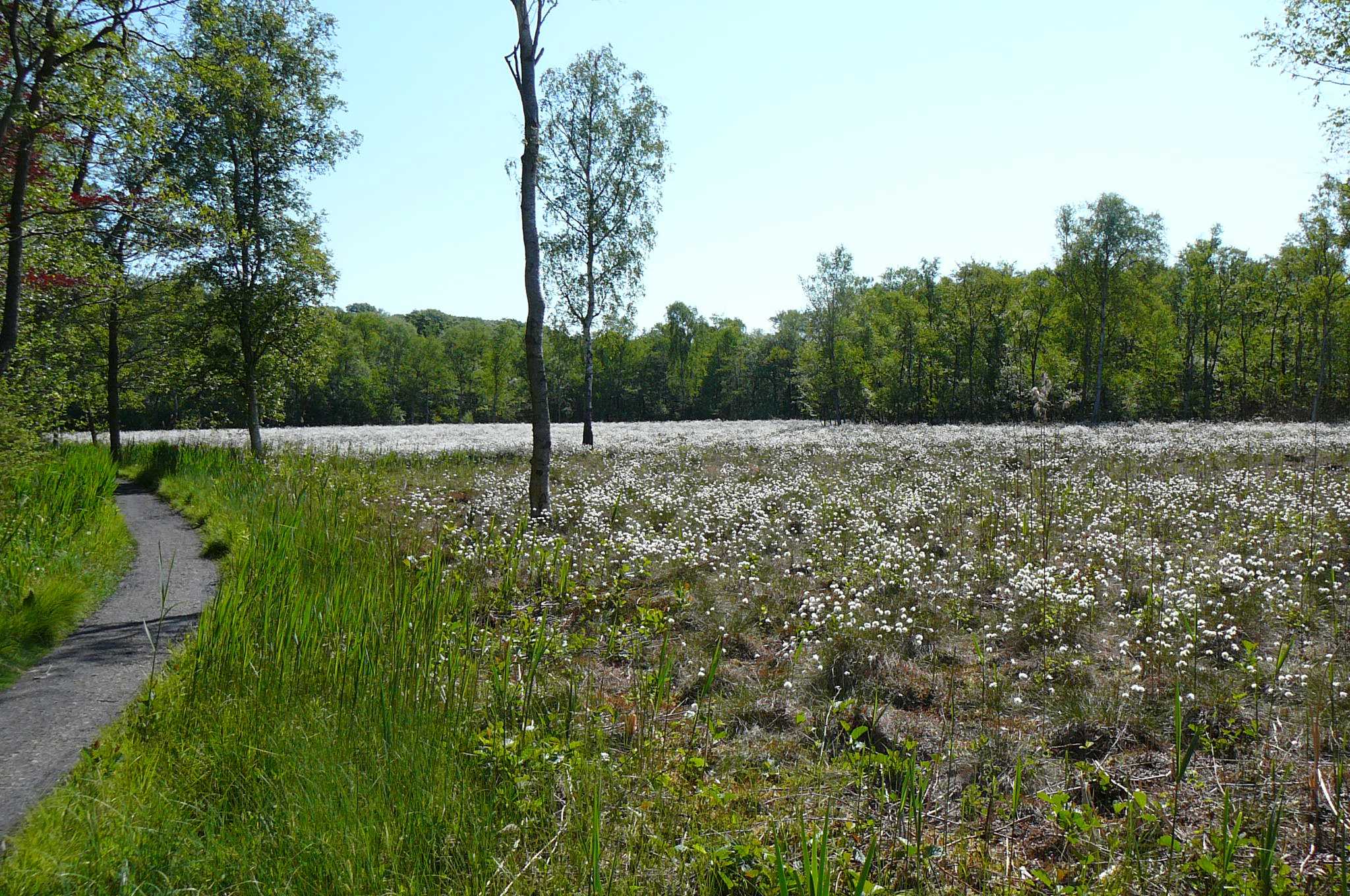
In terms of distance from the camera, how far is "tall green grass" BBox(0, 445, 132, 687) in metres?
5.88

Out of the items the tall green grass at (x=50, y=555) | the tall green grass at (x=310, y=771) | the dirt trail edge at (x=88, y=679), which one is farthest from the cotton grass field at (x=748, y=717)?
the tall green grass at (x=50, y=555)

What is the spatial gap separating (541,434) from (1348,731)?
10012 millimetres


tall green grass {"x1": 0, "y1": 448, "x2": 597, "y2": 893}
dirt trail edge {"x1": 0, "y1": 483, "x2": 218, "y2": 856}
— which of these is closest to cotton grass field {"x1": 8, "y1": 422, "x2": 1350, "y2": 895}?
tall green grass {"x1": 0, "y1": 448, "x2": 597, "y2": 893}

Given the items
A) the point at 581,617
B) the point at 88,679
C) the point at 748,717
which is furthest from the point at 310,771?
the point at 581,617

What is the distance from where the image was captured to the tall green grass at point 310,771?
2920 millimetres

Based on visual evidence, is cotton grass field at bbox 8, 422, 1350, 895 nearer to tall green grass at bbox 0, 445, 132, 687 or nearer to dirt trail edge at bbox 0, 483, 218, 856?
dirt trail edge at bbox 0, 483, 218, 856

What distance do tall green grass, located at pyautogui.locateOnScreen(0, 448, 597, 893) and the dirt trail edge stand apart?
0.25 m

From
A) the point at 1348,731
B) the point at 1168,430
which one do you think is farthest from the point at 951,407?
the point at 1348,731

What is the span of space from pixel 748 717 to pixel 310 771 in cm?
316

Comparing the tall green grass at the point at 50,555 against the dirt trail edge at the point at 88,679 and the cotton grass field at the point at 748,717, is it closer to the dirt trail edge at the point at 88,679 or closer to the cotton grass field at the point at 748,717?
the dirt trail edge at the point at 88,679

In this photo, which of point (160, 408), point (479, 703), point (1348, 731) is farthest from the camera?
point (160, 408)

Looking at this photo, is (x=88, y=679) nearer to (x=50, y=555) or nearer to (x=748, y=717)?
(x=50, y=555)

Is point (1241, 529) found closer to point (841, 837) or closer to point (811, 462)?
point (841, 837)

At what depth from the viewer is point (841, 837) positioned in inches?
133
